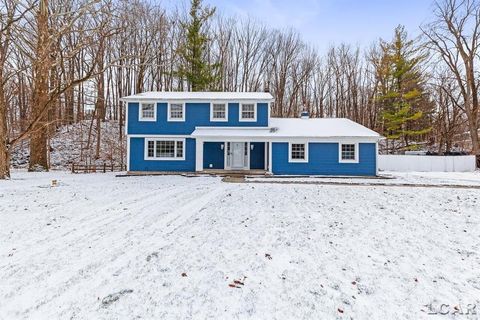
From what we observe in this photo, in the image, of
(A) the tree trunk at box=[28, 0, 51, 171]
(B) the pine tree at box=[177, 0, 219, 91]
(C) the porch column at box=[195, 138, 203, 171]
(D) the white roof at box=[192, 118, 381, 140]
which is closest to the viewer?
(A) the tree trunk at box=[28, 0, 51, 171]

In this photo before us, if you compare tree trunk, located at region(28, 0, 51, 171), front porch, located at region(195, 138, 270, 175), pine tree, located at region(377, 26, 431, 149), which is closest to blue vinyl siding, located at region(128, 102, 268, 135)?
front porch, located at region(195, 138, 270, 175)

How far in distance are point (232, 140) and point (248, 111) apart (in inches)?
95.1

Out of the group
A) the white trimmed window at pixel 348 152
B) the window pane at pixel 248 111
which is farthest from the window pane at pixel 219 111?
the white trimmed window at pixel 348 152

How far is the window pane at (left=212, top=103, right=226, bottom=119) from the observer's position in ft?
57.6

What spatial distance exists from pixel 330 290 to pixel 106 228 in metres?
4.30

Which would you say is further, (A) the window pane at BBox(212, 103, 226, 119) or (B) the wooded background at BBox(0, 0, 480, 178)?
(B) the wooded background at BBox(0, 0, 480, 178)

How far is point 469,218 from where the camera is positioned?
6.64 m

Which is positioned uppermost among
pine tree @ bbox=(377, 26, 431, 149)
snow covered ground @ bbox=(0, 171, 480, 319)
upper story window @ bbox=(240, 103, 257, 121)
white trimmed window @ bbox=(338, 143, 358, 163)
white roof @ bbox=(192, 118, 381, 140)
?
pine tree @ bbox=(377, 26, 431, 149)

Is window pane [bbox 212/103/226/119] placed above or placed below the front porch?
above

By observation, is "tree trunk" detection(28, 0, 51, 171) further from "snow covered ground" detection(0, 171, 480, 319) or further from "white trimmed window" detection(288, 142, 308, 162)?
"white trimmed window" detection(288, 142, 308, 162)

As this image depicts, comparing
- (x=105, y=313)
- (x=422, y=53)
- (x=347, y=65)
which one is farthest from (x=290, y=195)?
(x=347, y=65)

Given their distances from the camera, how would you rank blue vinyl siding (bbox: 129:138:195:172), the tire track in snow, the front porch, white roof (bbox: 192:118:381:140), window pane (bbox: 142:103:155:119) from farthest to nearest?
1. the front porch
2. window pane (bbox: 142:103:155:119)
3. blue vinyl siding (bbox: 129:138:195:172)
4. white roof (bbox: 192:118:381:140)
5. the tire track in snow

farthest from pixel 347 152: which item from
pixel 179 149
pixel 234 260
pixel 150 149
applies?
pixel 234 260

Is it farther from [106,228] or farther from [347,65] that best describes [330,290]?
[347,65]
